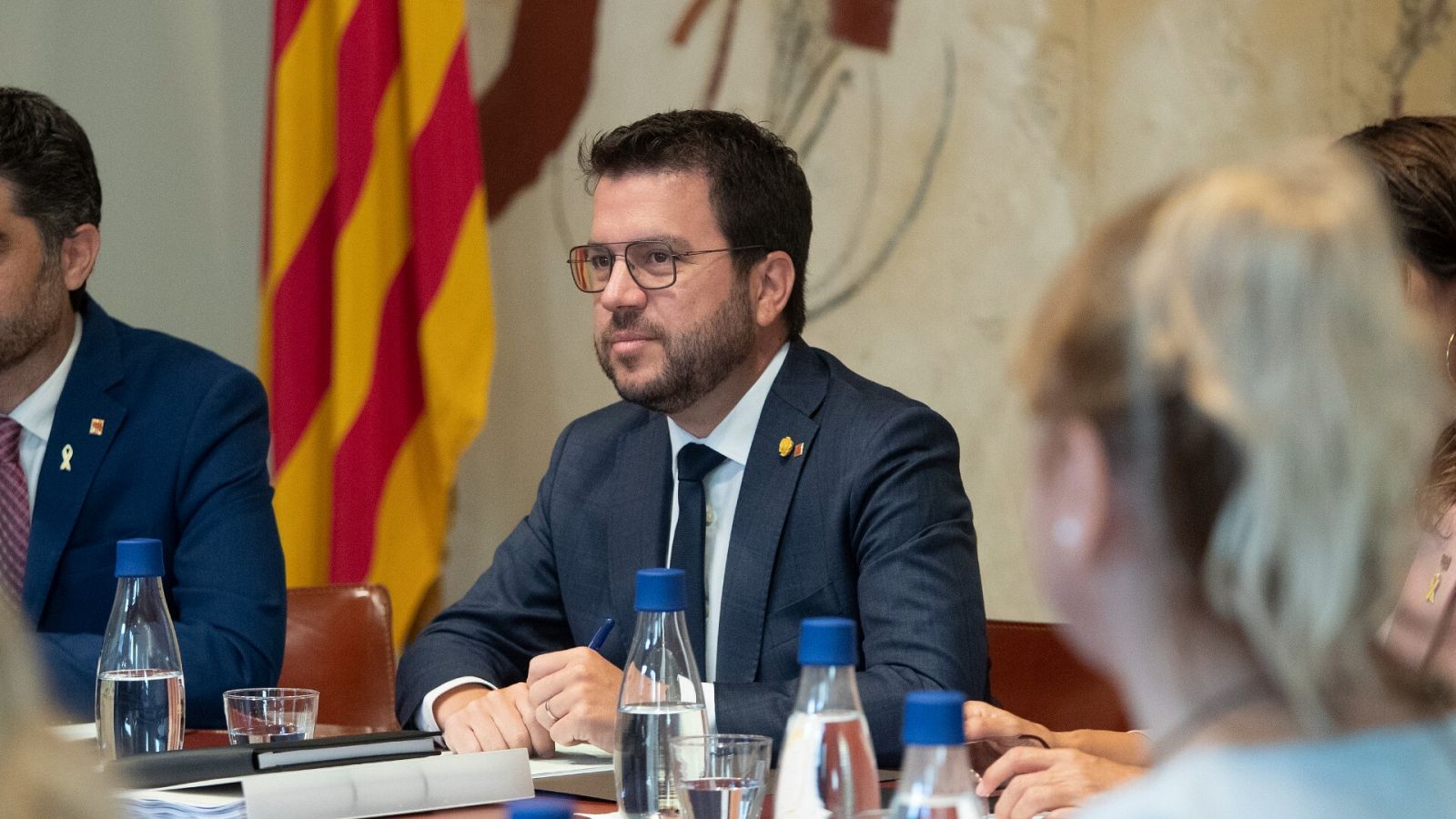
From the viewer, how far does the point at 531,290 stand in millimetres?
4156

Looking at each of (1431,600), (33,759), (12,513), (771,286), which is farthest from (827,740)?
(12,513)

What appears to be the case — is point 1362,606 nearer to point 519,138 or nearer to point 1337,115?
point 1337,115

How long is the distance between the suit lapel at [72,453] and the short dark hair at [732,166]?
0.90m

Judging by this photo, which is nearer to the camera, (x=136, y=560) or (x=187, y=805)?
(x=187, y=805)

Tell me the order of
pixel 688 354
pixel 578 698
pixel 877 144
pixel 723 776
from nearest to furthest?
1. pixel 723 776
2. pixel 578 698
3. pixel 688 354
4. pixel 877 144

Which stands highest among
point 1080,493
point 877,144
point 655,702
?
point 877,144

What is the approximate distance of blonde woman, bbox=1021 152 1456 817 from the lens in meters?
0.80

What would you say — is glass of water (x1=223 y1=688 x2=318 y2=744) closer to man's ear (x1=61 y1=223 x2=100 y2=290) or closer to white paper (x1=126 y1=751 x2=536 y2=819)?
white paper (x1=126 y1=751 x2=536 y2=819)

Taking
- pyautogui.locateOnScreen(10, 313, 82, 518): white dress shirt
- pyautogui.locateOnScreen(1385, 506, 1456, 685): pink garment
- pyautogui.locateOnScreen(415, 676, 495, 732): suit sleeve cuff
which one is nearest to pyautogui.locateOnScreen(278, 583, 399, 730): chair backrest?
pyautogui.locateOnScreen(415, 676, 495, 732): suit sleeve cuff

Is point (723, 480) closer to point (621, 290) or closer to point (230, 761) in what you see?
point (621, 290)

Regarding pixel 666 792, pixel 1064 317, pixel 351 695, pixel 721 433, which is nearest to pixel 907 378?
pixel 721 433

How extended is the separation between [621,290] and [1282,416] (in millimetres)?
1868

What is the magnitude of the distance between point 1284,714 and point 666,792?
2.96ft

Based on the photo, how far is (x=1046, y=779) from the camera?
1622 millimetres
